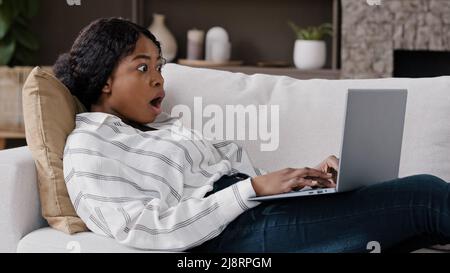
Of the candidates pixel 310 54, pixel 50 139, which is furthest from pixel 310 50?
pixel 50 139

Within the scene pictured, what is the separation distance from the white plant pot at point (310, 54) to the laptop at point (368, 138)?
8.68 feet

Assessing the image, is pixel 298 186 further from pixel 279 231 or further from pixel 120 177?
pixel 120 177

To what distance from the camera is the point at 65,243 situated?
1725mm

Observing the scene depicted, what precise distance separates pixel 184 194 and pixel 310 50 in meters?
2.59

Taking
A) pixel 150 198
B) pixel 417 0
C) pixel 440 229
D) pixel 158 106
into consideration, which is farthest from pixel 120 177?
pixel 417 0

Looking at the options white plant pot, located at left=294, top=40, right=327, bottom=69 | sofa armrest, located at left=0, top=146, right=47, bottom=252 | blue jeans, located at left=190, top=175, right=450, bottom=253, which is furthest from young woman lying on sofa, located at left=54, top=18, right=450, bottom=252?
white plant pot, located at left=294, top=40, right=327, bottom=69

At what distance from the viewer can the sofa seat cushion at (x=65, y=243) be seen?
1.68m

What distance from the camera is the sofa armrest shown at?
1.77 metres

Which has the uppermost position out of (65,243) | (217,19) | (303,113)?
(217,19)

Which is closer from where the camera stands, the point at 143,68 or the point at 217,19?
the point at 143,68

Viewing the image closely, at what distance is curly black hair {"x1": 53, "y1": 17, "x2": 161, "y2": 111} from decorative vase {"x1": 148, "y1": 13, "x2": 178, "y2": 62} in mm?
2551

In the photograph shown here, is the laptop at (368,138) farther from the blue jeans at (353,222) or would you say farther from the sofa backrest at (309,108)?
the sofa backrest at (309,108)

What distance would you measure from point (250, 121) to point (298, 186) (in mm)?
534

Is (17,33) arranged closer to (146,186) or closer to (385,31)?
(385,31)
